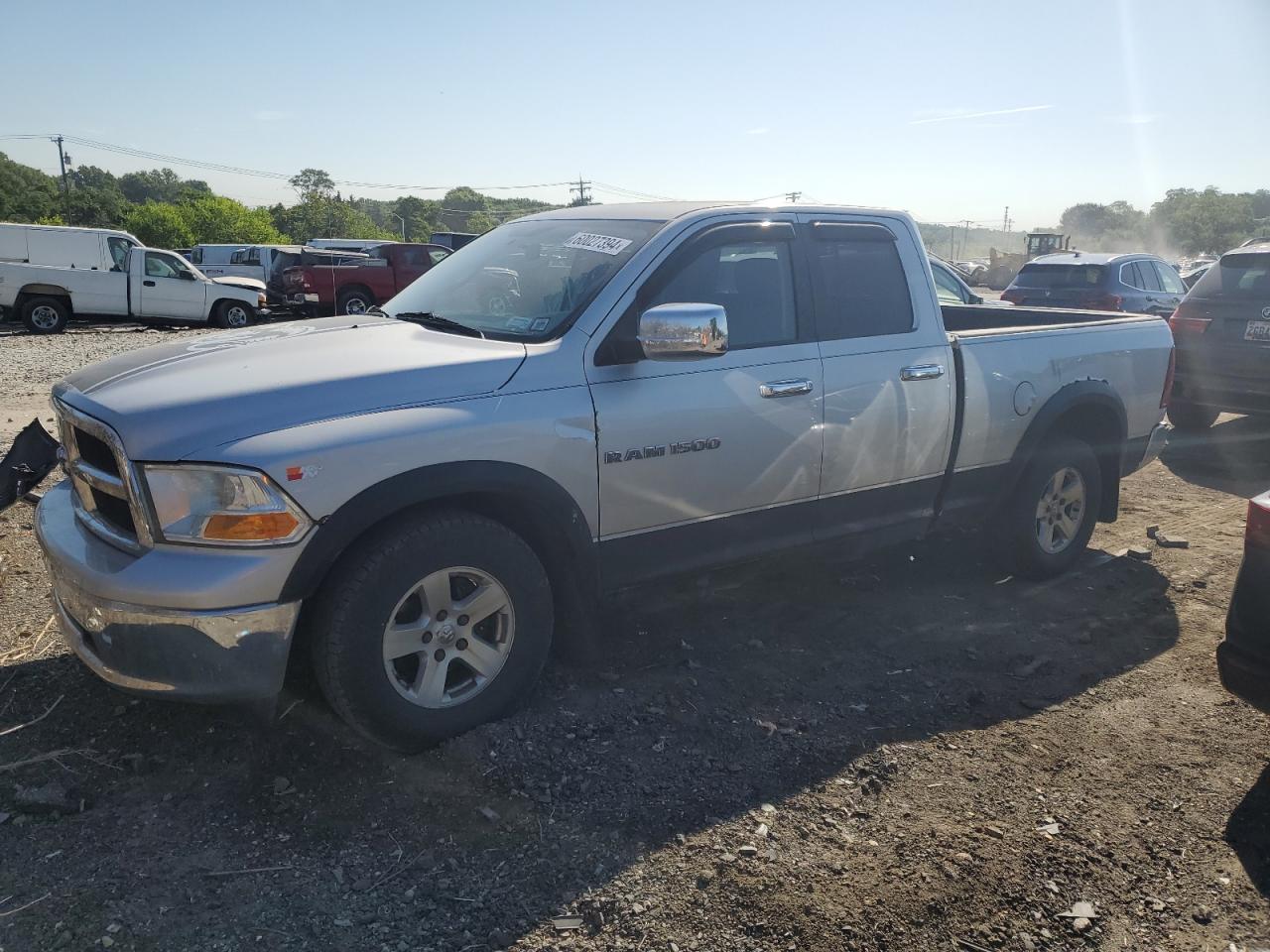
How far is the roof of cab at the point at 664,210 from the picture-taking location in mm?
3957

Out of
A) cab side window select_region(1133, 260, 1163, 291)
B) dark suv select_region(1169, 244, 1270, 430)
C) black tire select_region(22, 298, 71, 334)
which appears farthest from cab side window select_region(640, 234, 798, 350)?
black tire select_region(22, 298, 71, 334)

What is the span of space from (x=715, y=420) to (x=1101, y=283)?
10.6 m

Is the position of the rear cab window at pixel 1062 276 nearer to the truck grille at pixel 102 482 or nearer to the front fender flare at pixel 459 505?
the front fender flare at pixel 459 505

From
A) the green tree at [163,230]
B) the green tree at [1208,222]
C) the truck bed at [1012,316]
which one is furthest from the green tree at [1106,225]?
the truck bed at [1012,316]

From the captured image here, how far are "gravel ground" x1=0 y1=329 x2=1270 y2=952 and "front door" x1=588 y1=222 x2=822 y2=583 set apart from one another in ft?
0.80

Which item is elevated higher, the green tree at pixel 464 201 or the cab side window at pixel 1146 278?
the green tree at pixel 464 201

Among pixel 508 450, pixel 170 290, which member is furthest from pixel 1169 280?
pixel 170 290

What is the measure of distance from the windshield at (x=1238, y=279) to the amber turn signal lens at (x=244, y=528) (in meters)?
8.54

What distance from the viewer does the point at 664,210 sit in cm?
402

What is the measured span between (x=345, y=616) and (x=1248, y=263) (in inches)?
343

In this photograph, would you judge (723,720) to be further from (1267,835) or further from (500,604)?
(1267,835)

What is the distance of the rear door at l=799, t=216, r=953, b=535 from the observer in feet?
13.6

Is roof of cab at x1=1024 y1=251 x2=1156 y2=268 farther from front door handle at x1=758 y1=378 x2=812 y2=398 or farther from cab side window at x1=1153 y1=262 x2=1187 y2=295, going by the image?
front door handle at x1=758 y1=378 x2=812 y2=398

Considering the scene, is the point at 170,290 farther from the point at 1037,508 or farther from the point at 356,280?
the point at 1037,508
